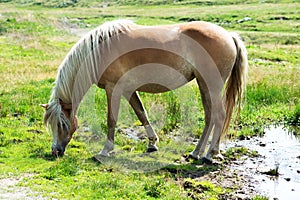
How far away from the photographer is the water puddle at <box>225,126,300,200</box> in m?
6.35

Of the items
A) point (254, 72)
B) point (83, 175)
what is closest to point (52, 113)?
point (83, 175)

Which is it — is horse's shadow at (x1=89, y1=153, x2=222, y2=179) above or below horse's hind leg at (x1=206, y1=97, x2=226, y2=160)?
below

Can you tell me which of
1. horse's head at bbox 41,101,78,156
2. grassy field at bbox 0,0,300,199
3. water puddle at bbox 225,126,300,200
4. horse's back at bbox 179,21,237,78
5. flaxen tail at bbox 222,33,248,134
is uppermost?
horse's back at bbox 179,21,237,78

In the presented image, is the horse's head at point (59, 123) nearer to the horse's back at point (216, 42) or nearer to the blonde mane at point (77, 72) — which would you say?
the blonde mane at point (77, 72)

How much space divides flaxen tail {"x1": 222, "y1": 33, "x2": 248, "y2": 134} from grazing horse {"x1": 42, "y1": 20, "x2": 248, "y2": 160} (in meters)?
0.02

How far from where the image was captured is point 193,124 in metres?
9.66

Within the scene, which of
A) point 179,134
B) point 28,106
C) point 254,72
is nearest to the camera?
point 179,134

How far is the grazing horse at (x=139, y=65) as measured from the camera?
24.1 feet

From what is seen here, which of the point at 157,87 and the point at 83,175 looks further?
the point at 157,87

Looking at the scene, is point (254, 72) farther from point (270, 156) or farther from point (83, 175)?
point (83, 175)

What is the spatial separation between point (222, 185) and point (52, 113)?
3.24 m

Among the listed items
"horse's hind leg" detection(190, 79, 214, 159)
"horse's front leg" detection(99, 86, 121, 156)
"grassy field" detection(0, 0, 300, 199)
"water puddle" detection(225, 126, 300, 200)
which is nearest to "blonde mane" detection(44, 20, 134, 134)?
"horse's front leg" detection(99, 86, 121, 156)

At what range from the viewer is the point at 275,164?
292 inches

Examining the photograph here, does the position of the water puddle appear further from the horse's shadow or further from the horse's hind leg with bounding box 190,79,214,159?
the horse's hind leg with bounding box 190,79,214,159
